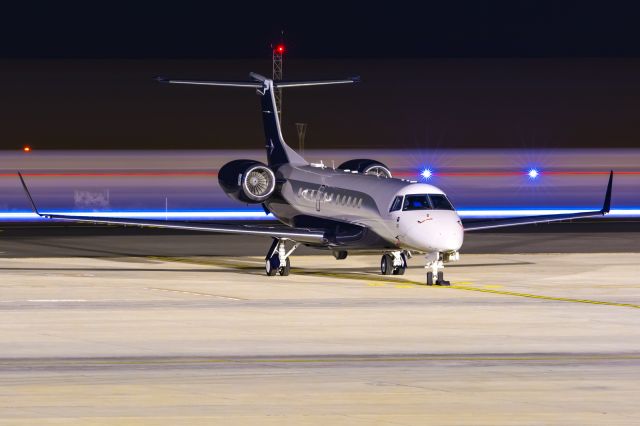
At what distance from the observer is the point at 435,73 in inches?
4222

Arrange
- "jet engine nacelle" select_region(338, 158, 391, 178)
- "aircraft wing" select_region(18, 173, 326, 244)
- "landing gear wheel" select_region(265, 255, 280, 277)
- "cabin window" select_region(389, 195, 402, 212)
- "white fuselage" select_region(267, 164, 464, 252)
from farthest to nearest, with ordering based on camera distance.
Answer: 1. "jet engine nacelle" select_region(338, 158, 391, 178)
2. "landing gear wheel" select_region(265, 255, 280, 277)
3. "aircraft wing" select_region(18, 173, 326, 244)
4. "cabin window" select_region(389, 195, 402, 212)
5. "white fuselage" select_region(267, 164, 464, 252)

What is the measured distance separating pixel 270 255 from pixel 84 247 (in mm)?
12870

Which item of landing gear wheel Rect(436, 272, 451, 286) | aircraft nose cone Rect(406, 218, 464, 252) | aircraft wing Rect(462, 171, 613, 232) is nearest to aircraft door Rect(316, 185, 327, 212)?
aircraft wing Rect(462, 171, 613, 232)

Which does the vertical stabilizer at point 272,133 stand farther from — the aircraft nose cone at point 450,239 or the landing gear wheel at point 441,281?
the aircraft nose cone at point 450,239

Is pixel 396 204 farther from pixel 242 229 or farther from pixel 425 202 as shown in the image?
pixel 242 229

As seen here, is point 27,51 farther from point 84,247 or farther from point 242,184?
point 242,184

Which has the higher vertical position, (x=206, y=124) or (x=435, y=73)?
(x=435, y=73)

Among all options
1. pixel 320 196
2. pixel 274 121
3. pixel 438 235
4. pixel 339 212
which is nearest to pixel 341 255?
pixel 320 196

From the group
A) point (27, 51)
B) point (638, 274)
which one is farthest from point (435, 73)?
point (638, 274)

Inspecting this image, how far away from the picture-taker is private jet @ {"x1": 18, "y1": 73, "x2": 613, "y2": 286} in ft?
103

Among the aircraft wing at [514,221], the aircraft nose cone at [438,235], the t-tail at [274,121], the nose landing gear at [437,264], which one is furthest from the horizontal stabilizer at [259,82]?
the nose landing gear at [437,264]

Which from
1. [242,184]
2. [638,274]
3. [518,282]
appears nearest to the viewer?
[518,282]

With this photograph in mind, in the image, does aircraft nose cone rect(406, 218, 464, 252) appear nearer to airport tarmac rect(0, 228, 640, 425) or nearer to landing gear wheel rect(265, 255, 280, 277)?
airport tarmac rect(0, 228, 640, 425)

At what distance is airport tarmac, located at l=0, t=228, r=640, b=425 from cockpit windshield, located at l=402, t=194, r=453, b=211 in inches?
73.5
